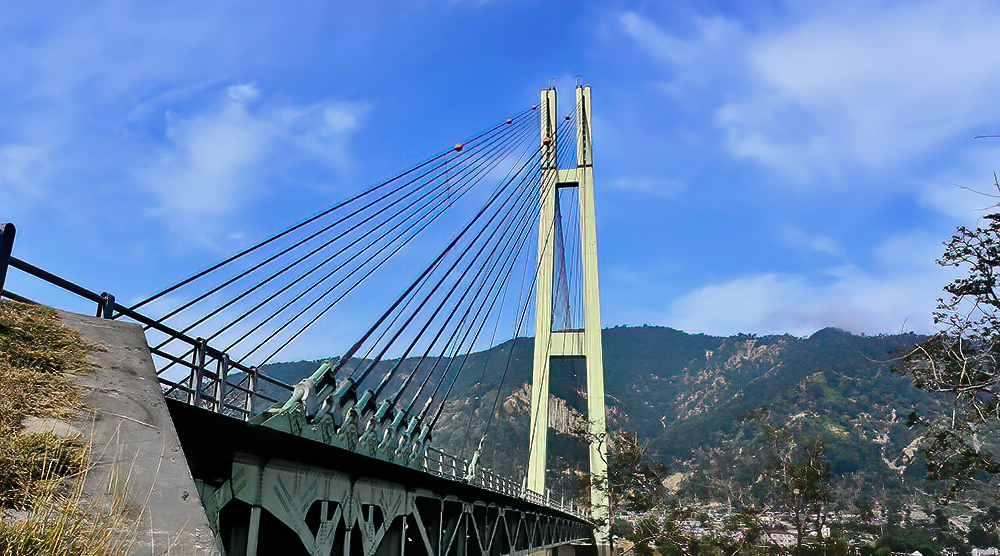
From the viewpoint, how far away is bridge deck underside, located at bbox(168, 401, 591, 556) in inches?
259

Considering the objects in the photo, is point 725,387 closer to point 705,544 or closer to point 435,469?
point 705,544

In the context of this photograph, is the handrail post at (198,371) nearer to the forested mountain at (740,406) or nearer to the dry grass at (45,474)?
the dry grass at (45,474)

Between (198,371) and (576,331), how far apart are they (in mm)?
32413

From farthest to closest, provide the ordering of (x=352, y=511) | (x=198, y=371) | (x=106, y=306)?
1. (x=352, y=511)
2. (x=198, y=371)
3. (x=106, y=306)

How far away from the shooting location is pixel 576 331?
39094 millimetres

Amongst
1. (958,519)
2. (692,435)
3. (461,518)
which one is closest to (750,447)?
(692,435)

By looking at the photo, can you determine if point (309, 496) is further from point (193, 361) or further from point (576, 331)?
point (576, 331)

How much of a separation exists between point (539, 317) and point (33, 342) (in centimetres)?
3128

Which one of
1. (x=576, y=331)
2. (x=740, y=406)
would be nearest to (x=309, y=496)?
Result: (x=576, y=331)

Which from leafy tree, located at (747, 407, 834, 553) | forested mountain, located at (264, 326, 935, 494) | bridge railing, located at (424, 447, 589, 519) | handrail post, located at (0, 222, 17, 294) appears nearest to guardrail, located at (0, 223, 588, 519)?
handrail post, located at (0, 222, 17, 294)

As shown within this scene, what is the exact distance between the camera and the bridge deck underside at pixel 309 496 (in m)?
6.58

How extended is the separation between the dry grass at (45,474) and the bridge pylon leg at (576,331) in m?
27.8

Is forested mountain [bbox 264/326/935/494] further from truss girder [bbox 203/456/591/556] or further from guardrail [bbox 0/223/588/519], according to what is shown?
guardrail [bbox 0/223/588/519]

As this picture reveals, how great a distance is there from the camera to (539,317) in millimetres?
36500
